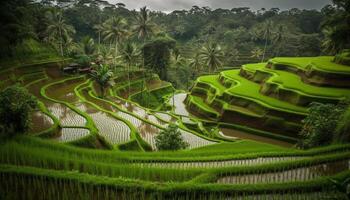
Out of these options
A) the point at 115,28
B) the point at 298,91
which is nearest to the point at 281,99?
the point at 298,91

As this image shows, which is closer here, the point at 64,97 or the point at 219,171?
the point at 219,171

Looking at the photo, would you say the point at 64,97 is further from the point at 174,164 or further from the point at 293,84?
the point at 293,84

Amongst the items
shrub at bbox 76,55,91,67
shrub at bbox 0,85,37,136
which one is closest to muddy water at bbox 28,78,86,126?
shrub at bbox 0,85,37,136

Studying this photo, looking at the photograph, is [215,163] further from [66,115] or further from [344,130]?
[66,115]

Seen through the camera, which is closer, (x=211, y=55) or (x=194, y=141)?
(x=194, y=141)

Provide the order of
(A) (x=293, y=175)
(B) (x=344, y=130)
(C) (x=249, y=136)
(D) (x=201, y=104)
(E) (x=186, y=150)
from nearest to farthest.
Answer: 1. (A) (x=293, y=175)
2. (B) (x=344, y=130)
3. (E) (x=186, y=150)
4. (C) (x=249, y=136)
5. (D) (x=201, y=104)

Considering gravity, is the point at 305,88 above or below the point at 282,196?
above

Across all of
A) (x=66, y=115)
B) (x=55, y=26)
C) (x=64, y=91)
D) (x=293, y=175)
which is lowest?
(x=64, y=91)

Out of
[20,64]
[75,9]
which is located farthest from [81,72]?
[75,9]
